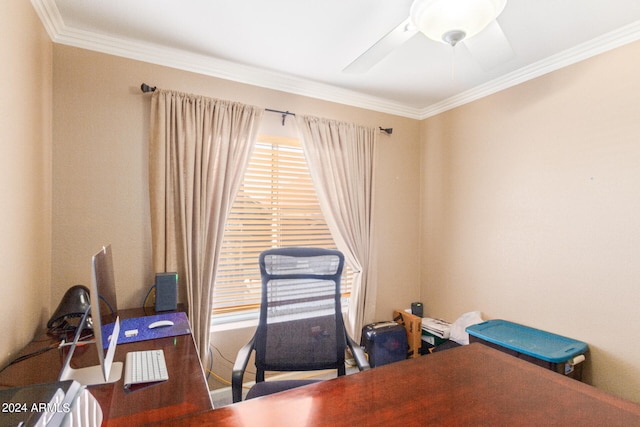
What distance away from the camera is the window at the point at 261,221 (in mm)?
2537

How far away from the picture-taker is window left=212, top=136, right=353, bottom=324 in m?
2.54

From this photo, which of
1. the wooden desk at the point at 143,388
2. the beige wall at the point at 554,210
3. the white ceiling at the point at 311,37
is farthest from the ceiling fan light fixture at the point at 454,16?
the wooden desk at the point at 143,388

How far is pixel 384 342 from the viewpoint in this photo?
9.21 ft

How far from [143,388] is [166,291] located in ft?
3.09

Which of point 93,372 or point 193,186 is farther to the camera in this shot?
point 193,186

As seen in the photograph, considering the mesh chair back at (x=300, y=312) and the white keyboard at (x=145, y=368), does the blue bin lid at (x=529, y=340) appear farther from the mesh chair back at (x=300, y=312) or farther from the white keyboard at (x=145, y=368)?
the white keyboard at (x=145, y=368)

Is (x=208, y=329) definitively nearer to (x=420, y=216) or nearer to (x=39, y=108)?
(x=39, y=108)

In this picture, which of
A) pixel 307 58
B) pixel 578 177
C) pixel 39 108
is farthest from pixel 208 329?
pixel 578 177

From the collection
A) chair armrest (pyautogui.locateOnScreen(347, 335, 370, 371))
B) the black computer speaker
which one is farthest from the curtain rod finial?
chair armrest (pyautogui.locateOnScreen(347, 335, 370, 371))

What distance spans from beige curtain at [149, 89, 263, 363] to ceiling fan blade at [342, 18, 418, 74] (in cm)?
110

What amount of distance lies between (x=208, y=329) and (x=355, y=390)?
60.6 inches

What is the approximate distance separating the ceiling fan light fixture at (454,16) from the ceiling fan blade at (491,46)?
0.44 feet

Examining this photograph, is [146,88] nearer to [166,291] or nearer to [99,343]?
[166,291]

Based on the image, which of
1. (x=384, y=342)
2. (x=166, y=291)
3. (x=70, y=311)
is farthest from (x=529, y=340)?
(x=70, y=311)
